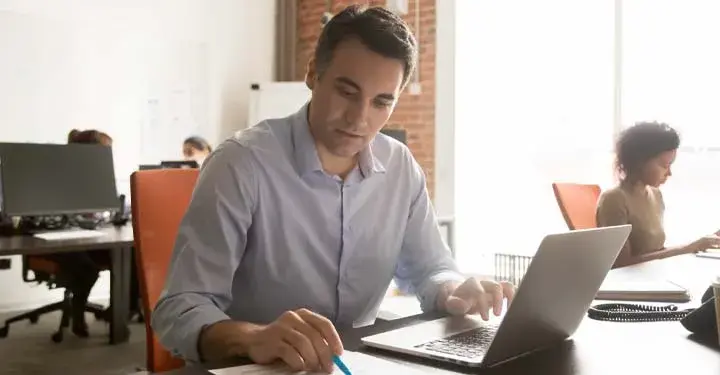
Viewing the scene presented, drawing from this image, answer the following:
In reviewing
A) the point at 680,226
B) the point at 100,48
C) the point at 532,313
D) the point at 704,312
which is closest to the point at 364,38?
the point at 532,313

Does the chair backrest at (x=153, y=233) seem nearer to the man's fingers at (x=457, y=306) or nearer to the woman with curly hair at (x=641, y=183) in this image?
the man's fingers at (x=457, y=306)

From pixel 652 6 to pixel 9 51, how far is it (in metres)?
4.37

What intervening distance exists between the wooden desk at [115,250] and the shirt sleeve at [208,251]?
2.18 meters

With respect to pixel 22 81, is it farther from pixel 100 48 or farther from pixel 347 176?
pixel 347 176

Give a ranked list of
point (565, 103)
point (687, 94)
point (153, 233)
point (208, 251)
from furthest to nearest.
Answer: point (565, 103)
point (687, 94)
point (153, 233)
point (208, 251)

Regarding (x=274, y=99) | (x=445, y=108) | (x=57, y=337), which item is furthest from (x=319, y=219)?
(x=274, y=99)

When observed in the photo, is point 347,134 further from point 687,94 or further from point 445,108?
point 445,108

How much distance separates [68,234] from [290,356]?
9.82 feet

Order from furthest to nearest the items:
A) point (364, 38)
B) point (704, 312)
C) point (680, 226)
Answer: point (680, 226)
point (364, 38)
point (704, 312)

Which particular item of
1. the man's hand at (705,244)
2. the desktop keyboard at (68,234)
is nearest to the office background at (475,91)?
the desktop keyboard at (68,234)

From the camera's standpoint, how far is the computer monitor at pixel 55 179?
11.9 ft

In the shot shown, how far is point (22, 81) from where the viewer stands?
15.6 ft

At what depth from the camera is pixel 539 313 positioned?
0.94 meters

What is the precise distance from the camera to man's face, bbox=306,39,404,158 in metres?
1.27
